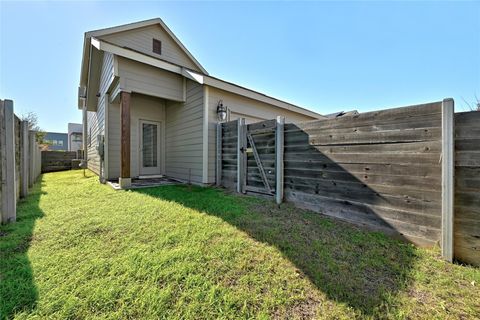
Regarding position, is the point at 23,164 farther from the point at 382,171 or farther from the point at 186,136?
the point at 382,171

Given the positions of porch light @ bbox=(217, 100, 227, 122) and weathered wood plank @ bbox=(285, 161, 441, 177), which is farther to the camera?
porch light @ bbox=(217, 100, 227, 122)

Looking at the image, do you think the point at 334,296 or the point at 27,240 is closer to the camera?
the point at 334,296

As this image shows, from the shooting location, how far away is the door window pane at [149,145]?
7461 millimetres

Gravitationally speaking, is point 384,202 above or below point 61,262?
above

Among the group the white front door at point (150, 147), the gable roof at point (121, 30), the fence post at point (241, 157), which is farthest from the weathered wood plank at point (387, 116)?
the gable roof at point (121, 30)

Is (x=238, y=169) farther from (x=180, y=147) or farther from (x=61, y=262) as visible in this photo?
(x=61, y=262)

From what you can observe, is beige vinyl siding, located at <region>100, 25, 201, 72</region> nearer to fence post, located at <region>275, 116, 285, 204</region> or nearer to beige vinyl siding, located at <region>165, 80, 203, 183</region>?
beige vinyl siding, located at <region>165, 80, 203, 183</region>

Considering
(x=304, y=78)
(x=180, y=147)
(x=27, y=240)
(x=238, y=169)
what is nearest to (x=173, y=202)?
(x=238, y=169)

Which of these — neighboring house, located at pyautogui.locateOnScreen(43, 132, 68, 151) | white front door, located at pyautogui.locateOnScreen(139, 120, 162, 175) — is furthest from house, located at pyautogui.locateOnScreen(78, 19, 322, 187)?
neighboring house, located at pyautogui.locateOnScreen(43, 132, 68, 151)

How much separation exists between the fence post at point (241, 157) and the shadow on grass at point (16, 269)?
358 cm

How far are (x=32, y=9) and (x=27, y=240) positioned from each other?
5.92 m

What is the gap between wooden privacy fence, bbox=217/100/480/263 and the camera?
2113 mm

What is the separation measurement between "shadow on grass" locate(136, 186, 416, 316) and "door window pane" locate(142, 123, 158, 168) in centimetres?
446

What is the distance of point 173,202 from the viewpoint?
401cm
